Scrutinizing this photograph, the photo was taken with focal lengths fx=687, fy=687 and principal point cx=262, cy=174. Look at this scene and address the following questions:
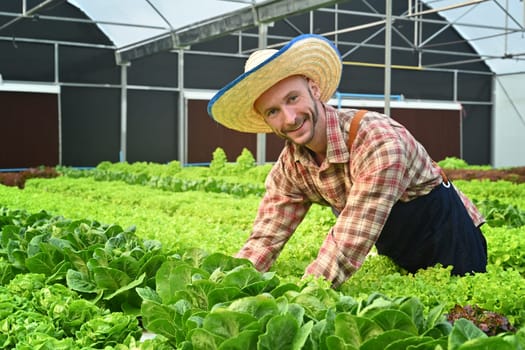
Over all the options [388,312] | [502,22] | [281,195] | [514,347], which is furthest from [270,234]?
[502,22]

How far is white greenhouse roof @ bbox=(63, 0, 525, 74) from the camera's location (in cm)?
1432

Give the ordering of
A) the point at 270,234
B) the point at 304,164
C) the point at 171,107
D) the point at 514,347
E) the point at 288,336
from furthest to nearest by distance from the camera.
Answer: the point at 171,107
the point at 270,234
the point at 304,164
the point at 288,336
the point at 514,347

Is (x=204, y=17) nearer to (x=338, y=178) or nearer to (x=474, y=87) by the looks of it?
(x=338, y=178)

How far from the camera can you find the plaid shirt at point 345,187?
9.46ft

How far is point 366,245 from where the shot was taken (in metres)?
2.91

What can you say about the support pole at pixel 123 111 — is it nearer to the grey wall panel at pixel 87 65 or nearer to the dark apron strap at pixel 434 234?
Answer: the grey wall panel at pixel 87 65

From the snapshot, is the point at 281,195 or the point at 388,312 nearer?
the point at 388,312

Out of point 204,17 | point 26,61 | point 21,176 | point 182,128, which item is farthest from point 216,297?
point 26,61

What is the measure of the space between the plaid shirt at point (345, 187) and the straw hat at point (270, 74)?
0.26m

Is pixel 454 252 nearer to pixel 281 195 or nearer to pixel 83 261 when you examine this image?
pixel 281 195

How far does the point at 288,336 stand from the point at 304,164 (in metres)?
1.49

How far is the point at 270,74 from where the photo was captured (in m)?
3.05

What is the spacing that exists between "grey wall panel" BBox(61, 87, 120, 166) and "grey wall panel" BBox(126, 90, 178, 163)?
1.42 ft

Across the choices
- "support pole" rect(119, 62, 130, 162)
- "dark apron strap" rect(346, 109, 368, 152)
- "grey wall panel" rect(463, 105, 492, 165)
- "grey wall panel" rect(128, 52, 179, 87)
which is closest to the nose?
"dark apron strap" rect(346, 109, 368, 152)
